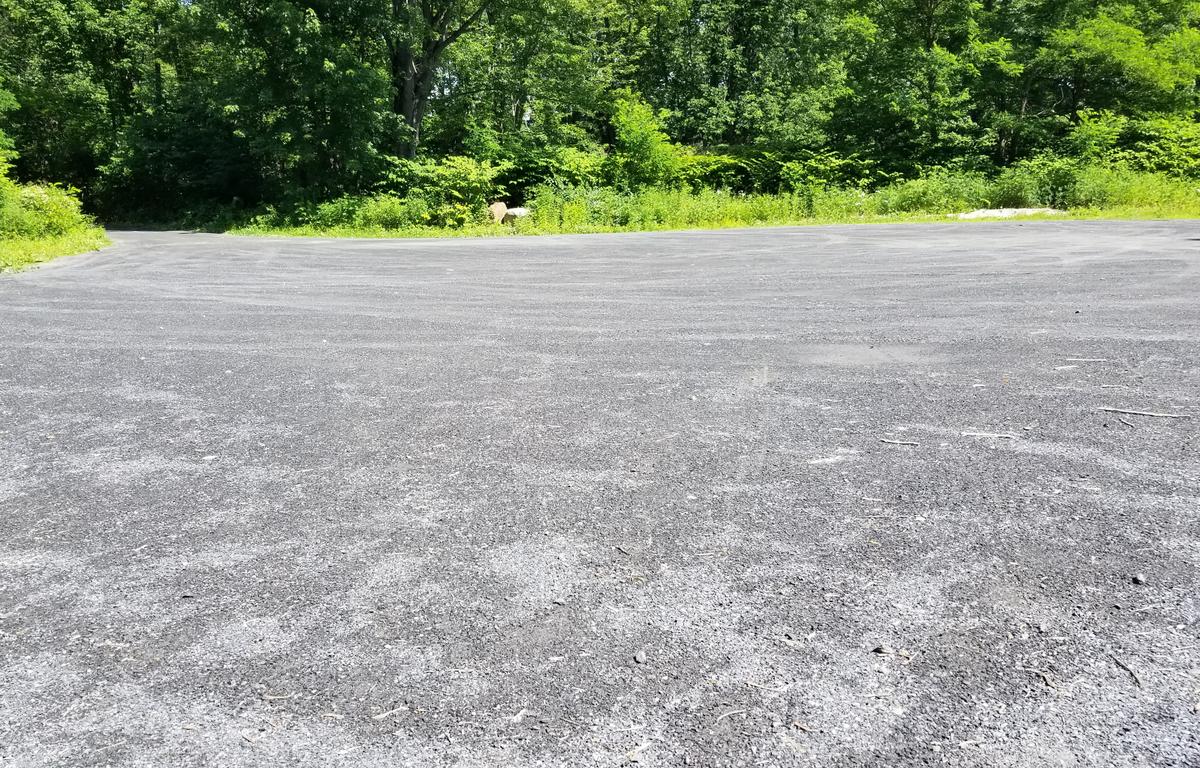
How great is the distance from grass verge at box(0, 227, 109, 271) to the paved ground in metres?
7.60

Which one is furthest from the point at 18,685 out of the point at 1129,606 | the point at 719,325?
the point at 719,325

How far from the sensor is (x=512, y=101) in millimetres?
28141

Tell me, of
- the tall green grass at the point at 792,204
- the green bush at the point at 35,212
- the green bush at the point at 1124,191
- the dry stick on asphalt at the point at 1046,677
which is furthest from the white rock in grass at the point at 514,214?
the dry stick on asphalt at the point at 1046,677

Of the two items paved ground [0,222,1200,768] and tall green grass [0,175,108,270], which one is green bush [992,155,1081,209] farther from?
tall green grass [0,175,108,270]

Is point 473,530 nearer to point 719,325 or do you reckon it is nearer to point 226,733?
point 226,733

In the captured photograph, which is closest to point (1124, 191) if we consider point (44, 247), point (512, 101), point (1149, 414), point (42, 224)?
point (512, 101)

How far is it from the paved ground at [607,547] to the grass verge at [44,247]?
7595 mm

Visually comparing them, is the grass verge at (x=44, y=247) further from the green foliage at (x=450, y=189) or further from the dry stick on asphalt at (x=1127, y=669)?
the dry stick on asphalt at (x=1127, y=669)

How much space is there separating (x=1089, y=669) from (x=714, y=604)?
106 cm

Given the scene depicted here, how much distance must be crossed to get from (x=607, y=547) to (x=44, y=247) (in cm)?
1569

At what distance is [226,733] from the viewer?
1.99m

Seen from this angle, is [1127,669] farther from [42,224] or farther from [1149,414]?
[42,224]

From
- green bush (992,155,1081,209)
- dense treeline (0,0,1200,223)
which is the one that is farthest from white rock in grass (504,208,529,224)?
green bush (992,155,1081,209)

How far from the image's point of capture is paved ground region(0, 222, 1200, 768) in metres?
2.00
